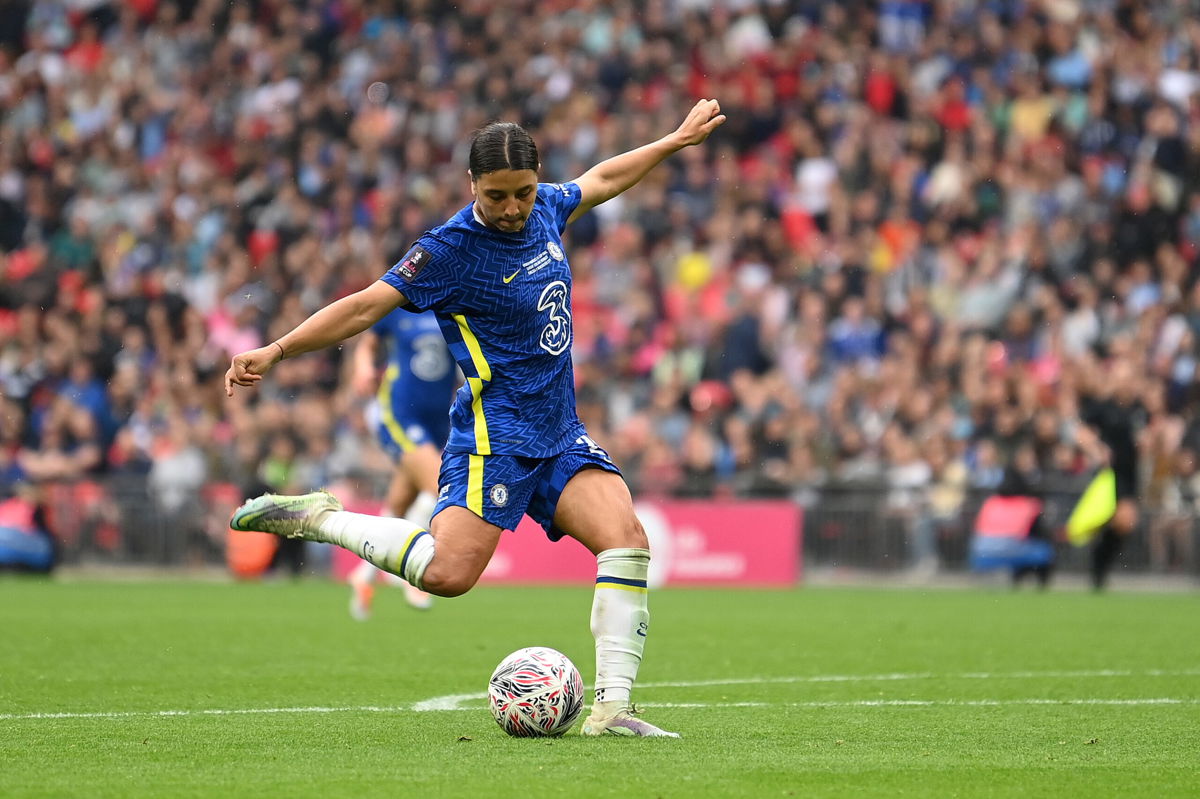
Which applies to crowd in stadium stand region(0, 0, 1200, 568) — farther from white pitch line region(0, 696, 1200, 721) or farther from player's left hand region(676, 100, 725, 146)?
player's left hand region(676, 100, 725, 146)

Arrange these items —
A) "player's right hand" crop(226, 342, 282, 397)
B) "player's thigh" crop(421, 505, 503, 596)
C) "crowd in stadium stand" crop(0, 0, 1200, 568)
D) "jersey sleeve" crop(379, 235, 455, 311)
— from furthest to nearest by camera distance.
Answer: "crowd in stadium stand" crop(0, 0, 1200, 568), "player's thigh" crop(421, 505, 503, 596), "jersey sleeve" crop(379, 235, 455, 311), "player's right hand" crop(226, 342, 282, 397)

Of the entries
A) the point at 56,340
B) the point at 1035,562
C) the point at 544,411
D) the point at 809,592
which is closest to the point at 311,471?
the point at 56,340

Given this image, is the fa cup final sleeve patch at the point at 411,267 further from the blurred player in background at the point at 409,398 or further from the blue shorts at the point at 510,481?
the blurred player in background at the point at 409,398

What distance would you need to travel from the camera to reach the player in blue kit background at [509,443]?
7.41 metres

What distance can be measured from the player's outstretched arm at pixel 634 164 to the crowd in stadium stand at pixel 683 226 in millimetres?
12201

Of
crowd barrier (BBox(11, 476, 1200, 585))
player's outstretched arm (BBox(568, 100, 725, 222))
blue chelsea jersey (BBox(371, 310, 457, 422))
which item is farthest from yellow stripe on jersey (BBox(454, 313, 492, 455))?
crowd barrier (BBox(11, 476, 1200, 585))

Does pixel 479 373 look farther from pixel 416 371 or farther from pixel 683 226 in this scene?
pixel 683 226

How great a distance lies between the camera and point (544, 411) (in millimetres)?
7598

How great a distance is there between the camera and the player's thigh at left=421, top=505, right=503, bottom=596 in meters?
7.47

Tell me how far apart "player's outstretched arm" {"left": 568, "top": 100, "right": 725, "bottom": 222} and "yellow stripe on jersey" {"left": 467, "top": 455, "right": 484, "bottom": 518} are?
118 centimetres

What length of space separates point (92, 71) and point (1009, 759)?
959 inches

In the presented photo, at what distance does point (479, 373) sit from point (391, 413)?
21.4 ft

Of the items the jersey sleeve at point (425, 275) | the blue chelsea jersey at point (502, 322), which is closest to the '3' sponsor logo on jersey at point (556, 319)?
the blue chelsea jersey at point (502, 322)

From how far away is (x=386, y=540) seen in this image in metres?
7.60
